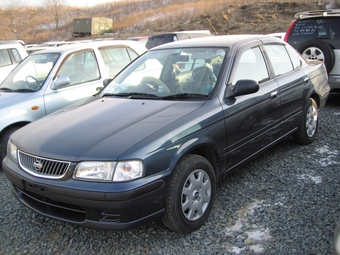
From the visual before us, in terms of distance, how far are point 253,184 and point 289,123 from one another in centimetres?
105

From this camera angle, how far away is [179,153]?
279 centimetres

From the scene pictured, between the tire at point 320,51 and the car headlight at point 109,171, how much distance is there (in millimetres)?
5189

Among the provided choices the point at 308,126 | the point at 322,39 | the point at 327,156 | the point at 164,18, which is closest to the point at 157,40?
the point at 322,39

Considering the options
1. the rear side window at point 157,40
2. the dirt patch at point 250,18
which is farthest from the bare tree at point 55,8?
the rear side window at point 157,40

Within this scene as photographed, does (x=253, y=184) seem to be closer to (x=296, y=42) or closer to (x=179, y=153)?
(x=179, y=153)

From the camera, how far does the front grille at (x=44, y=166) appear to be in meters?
2.68

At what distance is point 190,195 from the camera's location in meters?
2.93

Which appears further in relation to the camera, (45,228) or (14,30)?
(14,30)

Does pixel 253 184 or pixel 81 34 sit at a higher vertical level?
pixel 253 184

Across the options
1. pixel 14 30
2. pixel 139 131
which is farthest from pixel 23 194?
pixel 14 30

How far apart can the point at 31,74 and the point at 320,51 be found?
5128 mm

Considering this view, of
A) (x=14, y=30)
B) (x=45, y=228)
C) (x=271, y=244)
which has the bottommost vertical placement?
(x=14, y=30)

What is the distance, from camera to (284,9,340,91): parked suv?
254 inches

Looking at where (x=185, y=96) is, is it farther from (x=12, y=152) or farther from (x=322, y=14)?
(x=322, y=14)
